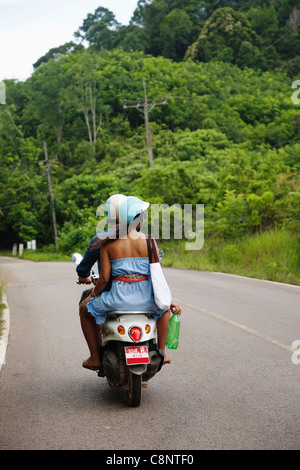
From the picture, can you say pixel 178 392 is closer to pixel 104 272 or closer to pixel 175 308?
pixel 175 308

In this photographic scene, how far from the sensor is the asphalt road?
15.0 feet

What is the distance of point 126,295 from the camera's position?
214 inches

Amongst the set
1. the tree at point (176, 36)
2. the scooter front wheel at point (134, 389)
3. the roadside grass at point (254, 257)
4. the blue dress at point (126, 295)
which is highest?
the tree at point (176, 36)

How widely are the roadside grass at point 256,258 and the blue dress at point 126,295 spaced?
9623 mm

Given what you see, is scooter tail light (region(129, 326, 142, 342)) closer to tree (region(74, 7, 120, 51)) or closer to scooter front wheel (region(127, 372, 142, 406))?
scooter front wheel (region(127, 372, 142, 406))

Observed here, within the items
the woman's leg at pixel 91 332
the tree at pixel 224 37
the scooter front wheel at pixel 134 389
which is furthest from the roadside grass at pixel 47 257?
the tree at pixel 224 37

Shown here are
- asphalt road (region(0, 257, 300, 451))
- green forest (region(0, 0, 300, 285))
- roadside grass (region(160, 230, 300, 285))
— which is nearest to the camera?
asphalt road (region(0, 257, 300, 451))

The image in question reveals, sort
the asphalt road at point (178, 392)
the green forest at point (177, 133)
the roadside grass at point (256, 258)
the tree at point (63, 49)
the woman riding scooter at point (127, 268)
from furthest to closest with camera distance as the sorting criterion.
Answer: the tree at point (63, 49)
the green forest at point (177, 133)
the roadside grass at point (256, 258)
the woman riding scooter at point (127, 268)
the asphalt road at point (178, 392)

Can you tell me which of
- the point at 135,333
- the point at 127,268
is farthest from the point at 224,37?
the point at 135,333

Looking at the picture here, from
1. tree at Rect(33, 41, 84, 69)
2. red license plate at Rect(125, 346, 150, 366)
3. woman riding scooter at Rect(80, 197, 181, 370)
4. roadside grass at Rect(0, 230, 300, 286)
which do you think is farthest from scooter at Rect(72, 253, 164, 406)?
tree at Rect(33, 41, 84, 69)

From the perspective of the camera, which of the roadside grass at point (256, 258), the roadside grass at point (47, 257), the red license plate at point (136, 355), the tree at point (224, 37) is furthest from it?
the tree at point (224, 37)

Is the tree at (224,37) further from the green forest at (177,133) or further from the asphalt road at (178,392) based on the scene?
the asphalt road at (178,392)

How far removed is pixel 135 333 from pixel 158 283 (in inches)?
20.1

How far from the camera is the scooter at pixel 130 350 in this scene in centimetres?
525
